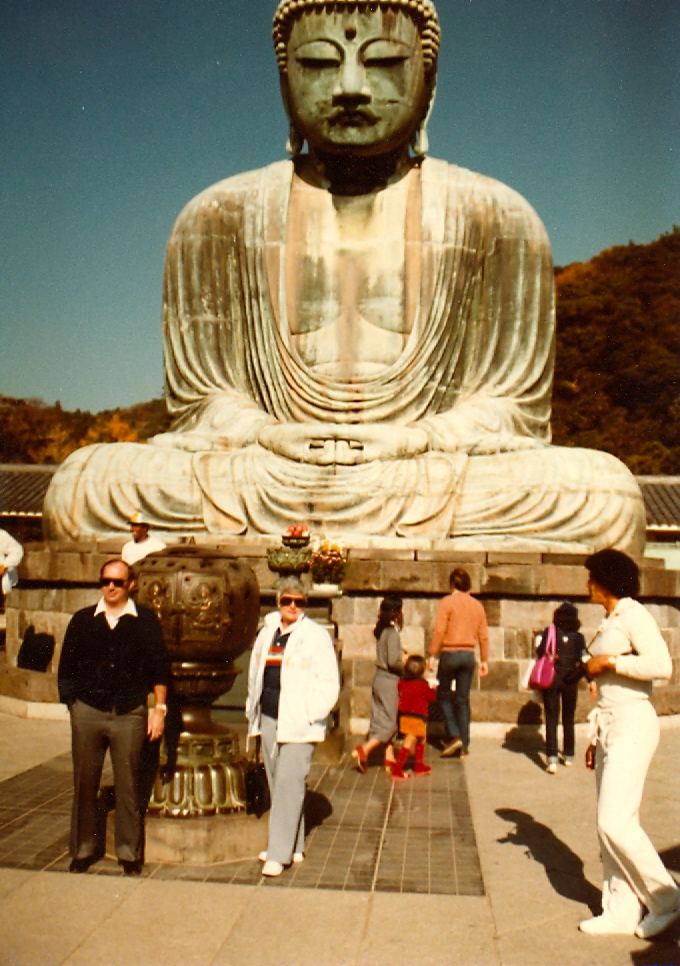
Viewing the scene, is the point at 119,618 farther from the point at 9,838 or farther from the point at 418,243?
the point at 418,243

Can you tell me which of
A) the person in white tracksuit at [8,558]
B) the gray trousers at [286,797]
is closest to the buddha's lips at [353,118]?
the person in white tracksuit at [8,558]

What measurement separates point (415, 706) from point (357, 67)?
252 inches

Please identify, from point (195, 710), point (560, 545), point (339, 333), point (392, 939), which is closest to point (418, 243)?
point (339, 333)

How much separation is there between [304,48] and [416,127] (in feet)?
4.49

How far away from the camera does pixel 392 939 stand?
11.6 feet

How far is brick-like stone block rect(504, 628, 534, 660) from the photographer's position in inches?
299

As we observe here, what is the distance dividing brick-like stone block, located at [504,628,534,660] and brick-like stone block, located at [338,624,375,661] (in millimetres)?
970

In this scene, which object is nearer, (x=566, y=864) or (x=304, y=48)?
(x=566, y=864)

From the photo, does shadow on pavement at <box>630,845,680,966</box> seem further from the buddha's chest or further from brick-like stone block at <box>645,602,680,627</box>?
the buddha's chest

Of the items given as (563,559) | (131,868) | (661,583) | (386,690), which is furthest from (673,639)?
(131,868)

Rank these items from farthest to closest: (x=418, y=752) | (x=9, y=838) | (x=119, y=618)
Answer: (x=418, y=752), (x=9, y=838), (x=119, y=618)

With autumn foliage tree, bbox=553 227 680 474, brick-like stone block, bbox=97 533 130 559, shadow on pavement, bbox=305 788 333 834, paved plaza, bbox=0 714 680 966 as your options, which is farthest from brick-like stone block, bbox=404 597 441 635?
autumn foliage tree, bbox=553 227 680 474

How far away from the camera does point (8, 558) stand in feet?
25.6

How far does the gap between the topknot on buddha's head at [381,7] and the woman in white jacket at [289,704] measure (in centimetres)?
718
